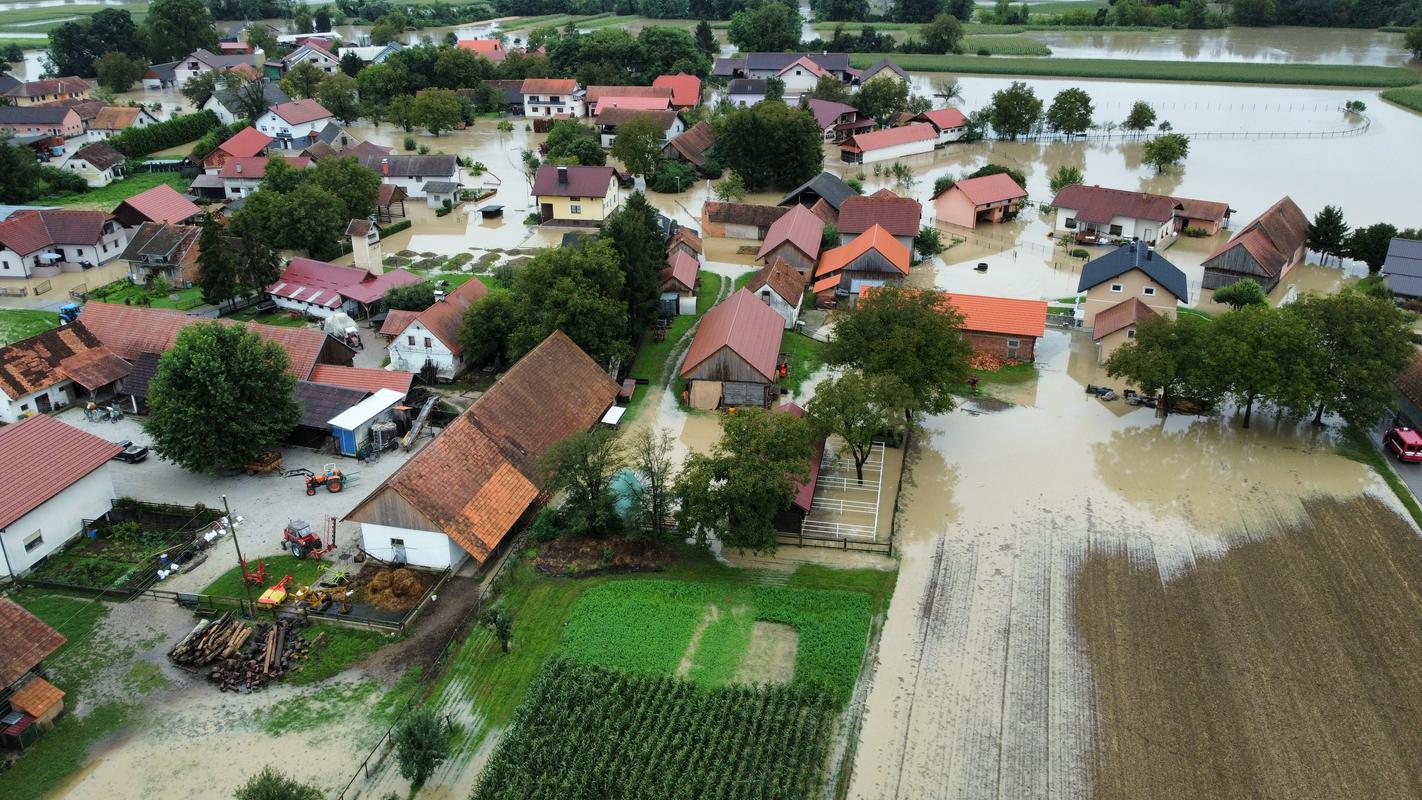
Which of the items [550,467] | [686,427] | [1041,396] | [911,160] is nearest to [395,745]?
[550,467]

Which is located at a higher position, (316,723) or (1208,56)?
(1208,56)

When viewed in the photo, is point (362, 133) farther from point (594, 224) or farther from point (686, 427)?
point (686, 427)

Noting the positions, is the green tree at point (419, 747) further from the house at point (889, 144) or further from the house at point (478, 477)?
the house at point (889, 144)

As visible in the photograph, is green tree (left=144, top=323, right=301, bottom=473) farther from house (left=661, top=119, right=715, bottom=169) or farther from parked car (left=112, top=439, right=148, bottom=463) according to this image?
house (left=661, top=119, right=715, bottom=169)

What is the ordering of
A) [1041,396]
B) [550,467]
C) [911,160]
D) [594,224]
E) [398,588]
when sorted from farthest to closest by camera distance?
[911,160], [594,224], [1041,396], [550,467], [398,588]

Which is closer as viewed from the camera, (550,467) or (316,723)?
(316,723)

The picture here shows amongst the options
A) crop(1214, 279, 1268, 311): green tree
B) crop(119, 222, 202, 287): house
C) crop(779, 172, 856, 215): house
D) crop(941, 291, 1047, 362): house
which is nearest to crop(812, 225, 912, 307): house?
crop(941, 291, 1047, 362): house

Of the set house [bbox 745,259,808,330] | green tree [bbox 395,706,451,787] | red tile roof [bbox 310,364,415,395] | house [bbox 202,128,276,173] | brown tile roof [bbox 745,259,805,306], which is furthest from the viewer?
house [bbox 202,128,276,173]
